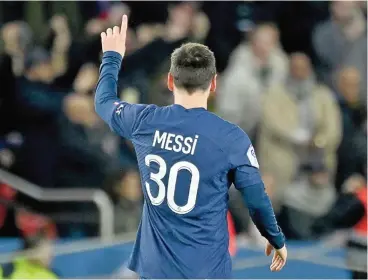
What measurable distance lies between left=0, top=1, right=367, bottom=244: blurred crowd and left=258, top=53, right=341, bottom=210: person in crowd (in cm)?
1

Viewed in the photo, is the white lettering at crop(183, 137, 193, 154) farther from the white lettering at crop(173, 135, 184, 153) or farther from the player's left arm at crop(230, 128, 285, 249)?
the player's left arm at crop(230, 128, 285, 249)

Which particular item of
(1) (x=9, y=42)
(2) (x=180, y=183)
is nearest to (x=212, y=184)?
(2) (x=180, y=183)

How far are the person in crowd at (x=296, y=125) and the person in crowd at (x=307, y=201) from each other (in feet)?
0.32

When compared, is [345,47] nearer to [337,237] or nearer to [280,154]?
[280,154]

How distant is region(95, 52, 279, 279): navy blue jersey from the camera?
299 cm

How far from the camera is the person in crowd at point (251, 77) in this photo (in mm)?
7855

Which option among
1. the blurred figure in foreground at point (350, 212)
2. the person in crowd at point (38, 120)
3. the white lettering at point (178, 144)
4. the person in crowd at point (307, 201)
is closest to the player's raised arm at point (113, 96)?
the white lettering at point (178, 144)

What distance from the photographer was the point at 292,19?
324 inches

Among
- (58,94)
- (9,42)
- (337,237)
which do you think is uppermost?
(9,42)

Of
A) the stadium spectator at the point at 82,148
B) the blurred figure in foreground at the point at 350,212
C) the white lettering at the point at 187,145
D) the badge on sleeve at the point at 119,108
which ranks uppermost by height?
the badge on sleeve at the point at 119,108

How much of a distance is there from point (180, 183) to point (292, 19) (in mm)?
5520

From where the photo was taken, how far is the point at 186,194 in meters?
3.00

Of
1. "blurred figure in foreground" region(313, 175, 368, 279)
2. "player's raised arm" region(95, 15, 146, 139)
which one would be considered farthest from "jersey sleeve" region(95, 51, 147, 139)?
"blurred figure in foreground" region(313, 175, 368, 279)

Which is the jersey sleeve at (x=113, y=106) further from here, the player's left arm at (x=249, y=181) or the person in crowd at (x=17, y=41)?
the person in crowd at (x=17, y=41)
